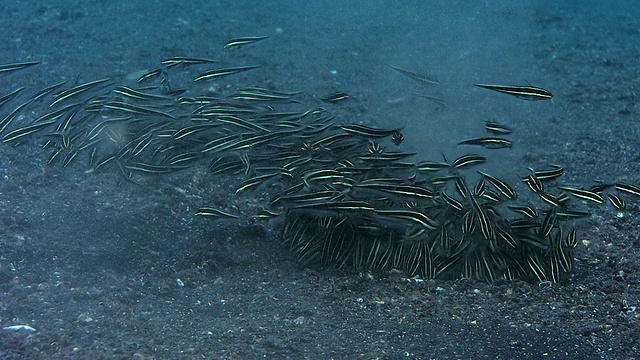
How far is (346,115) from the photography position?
998 cm

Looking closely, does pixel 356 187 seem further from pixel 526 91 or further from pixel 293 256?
pixel 526 91

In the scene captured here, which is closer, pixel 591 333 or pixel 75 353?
pixel 75 353

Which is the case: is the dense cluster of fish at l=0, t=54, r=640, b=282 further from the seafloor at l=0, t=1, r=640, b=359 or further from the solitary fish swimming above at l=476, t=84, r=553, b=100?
the seafloor at l=0, t=1, r=640, b=359

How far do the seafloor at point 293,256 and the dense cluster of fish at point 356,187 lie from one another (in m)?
0.29

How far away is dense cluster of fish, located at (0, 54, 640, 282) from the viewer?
16.3 ft

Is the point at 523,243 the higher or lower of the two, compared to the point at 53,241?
higher

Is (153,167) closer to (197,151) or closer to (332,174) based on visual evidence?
(197,151)

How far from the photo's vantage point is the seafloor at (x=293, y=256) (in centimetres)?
390

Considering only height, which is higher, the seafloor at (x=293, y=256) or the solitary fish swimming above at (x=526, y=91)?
the solitary fish swimming above at (x=526, y=91)

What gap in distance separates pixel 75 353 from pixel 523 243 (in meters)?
4.37

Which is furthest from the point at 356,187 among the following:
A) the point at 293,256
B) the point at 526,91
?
the point at 526,91

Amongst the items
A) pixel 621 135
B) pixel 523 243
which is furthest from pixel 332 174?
pixel 621 135

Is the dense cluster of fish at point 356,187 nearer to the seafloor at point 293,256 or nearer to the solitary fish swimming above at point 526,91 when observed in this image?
the solitary fish swimming above at point 526,91

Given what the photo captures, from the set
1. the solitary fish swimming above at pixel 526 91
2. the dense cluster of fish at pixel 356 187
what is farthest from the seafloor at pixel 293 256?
the solitary fish swimming above at pixel 526 91
